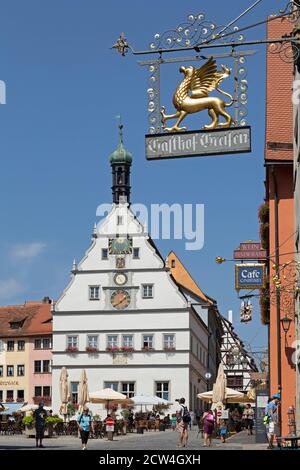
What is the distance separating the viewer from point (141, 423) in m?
51.0

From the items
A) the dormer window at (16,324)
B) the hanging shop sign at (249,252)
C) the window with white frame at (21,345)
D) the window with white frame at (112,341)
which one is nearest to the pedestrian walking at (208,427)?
the hanging shop sign at (249,252)

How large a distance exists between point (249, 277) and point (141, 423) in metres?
27.2

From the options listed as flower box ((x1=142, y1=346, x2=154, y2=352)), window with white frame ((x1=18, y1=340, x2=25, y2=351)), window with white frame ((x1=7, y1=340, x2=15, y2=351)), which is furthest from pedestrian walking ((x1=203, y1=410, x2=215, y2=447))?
window with white frame ((x1=7, y1=340, x2=15, y2=351))

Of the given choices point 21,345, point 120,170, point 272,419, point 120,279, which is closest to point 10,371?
point 21,345

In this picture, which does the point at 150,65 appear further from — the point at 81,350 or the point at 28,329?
the point at 28,329

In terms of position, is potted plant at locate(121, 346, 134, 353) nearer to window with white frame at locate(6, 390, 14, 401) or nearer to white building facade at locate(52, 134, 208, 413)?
white building facade at locate(52, 134, 208, 413)

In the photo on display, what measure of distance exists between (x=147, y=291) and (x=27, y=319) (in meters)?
15.5

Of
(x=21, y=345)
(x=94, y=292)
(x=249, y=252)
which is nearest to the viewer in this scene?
(x=249, y=252)

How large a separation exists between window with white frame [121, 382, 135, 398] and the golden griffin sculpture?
197ft

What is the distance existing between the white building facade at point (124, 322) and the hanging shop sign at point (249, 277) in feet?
139

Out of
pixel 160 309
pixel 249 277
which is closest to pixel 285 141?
pixel 249 277

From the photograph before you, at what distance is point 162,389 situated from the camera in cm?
6775

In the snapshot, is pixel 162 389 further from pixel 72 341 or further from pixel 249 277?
pixel 249 277

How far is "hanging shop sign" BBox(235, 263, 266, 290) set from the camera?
25344 millimetres
